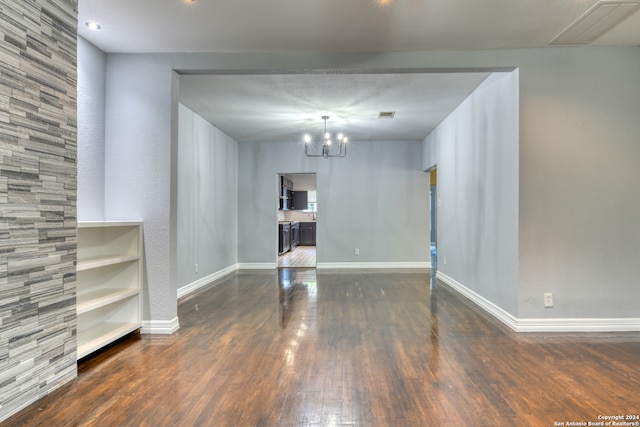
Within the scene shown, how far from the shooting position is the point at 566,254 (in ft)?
10.5

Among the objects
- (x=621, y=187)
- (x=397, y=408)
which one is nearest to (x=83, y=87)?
(x=397, y=408)

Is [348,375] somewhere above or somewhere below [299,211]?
below

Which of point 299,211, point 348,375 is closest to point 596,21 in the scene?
point 348,375

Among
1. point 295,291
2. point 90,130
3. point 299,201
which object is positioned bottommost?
point 295,291

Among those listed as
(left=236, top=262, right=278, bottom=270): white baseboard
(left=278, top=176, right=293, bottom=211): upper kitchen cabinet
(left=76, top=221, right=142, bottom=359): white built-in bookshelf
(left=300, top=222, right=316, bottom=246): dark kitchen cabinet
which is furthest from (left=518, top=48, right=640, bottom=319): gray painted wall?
(left=300, top=222, right=316, bottom=246): dark kitchen cabinet

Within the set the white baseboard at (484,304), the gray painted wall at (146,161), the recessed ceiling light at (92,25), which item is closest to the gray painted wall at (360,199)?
the white baseboard at (484,304)

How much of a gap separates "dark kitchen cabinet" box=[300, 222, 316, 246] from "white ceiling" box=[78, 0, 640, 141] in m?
7.82

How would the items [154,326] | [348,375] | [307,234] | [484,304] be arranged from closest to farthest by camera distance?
1. [348,375]
2. [154,326]
3. [484,304]
4. [307,234]

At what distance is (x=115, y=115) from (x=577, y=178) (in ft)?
13.9

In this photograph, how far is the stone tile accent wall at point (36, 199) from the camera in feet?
6.06

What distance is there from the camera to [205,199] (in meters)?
5.46

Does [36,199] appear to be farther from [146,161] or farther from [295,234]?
[295,234]

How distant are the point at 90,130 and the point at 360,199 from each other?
482cm

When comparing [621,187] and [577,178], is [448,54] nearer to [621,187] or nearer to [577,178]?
[577,178]
